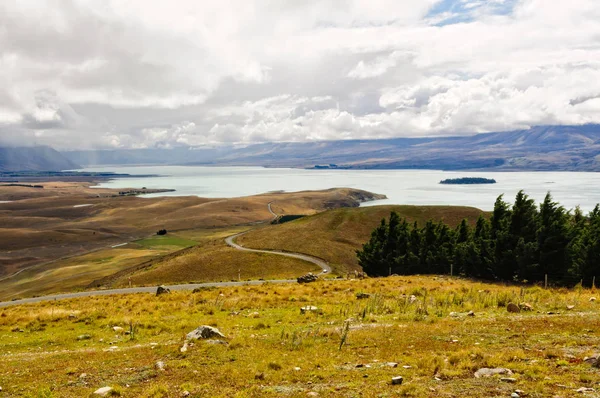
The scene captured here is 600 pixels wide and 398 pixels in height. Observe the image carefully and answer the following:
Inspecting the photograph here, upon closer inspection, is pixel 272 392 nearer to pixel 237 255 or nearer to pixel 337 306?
pixel 337 306

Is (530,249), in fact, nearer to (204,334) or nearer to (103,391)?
(204,334)

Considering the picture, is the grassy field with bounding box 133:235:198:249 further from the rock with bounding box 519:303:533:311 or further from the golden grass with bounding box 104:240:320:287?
the rock with bounding box 519:303:533:311

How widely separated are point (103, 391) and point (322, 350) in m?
7.49

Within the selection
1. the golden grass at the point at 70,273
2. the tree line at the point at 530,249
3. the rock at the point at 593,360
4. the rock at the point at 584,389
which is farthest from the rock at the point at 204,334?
the golden grass at the point at 70,273

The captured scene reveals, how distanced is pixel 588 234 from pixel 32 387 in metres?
50.2

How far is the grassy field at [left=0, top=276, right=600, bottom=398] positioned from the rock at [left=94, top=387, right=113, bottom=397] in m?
0.49

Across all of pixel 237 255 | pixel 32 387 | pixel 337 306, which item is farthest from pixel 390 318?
pixel 237 255

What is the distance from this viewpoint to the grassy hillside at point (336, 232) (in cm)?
8623

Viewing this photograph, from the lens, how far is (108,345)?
18188 mm

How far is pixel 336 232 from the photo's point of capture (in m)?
106

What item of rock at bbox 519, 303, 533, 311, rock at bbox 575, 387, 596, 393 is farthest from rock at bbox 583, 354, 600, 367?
rock at bbox 519, 303, 533, 311

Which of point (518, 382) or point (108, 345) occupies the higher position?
point (518, 382)

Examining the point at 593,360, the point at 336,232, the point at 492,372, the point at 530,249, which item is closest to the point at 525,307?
the point at 593,360

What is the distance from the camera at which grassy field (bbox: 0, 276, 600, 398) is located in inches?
442
